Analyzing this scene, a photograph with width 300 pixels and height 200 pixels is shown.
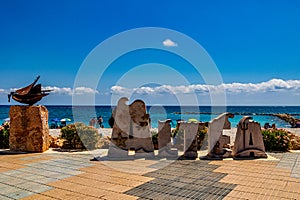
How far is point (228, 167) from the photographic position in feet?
33.4

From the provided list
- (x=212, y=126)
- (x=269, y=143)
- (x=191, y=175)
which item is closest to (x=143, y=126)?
(x=212, y=126)

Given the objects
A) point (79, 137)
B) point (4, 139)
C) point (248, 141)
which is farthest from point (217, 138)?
point (4, 139)

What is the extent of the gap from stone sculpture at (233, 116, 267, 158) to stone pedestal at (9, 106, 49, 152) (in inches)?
358

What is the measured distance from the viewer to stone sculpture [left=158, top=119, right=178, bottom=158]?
12078 millimetres

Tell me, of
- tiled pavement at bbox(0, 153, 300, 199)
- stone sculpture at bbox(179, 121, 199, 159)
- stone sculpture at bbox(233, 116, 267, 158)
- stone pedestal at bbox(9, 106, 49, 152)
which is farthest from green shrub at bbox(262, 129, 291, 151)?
stone pedestal at bbox(9, 106, 49, 152)

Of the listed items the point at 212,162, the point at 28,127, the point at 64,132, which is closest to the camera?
the point at 212,162

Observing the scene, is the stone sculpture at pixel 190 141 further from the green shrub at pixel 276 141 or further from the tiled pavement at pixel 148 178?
the green shrub at pixel 276 141

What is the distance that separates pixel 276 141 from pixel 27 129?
12171 mm

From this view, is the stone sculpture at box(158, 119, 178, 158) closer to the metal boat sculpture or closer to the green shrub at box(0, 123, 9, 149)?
the metal boat sculpture

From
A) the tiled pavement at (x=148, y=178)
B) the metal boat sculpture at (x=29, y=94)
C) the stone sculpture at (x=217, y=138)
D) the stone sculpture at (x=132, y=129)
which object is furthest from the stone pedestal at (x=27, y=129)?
the stone sculpture at (x=217, y=138)

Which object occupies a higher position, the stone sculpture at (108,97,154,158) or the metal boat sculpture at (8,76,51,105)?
the metal boat sculpture at (8,76,51,105)

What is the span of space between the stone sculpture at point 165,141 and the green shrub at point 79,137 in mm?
4076

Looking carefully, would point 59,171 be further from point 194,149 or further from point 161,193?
point 194,149

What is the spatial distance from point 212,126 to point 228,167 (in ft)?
7.12
